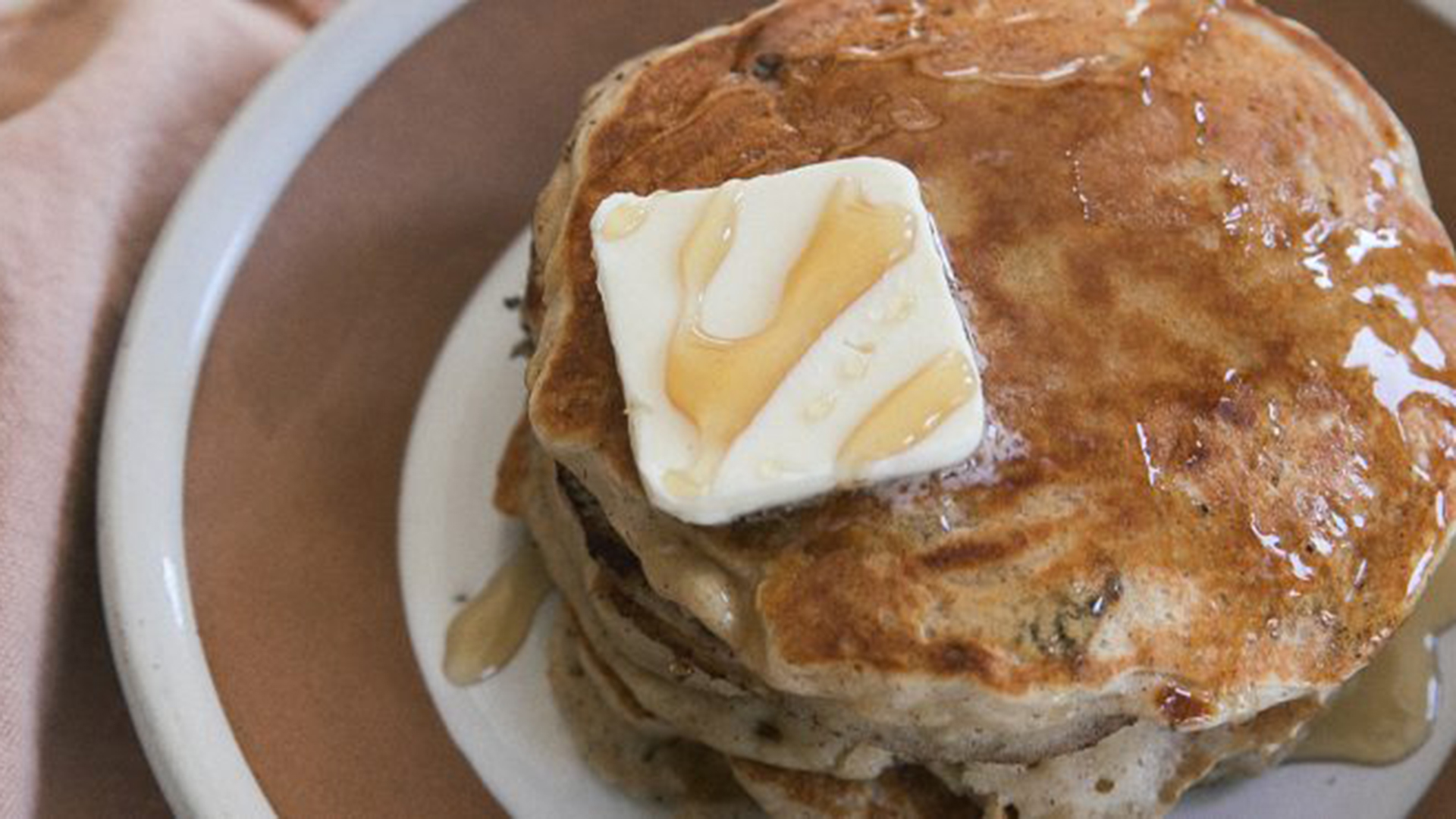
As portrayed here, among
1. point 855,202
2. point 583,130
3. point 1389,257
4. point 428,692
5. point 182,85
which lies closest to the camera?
point 855,202

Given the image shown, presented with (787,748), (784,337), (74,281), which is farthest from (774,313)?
(74,281)

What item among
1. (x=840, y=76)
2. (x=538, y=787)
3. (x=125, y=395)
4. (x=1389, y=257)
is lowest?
(x=538, y=787)

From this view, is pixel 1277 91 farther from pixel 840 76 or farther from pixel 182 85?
pixel 182 85

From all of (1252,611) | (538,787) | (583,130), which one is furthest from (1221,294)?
(538,787)

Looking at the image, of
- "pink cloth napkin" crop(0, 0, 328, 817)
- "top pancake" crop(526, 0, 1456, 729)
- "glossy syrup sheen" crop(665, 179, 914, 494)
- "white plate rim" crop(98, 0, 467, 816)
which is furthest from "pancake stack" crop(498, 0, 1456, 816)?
"pink cloth napkin" crop(0, 0, 328, 817)

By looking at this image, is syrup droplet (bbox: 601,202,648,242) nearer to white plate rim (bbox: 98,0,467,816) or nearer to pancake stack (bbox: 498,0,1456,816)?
pancake stack (bbox: 498,0,1456,816)

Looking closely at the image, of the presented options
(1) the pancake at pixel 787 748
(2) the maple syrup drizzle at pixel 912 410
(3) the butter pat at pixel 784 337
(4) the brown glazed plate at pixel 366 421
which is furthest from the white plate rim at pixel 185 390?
(2) the maple syrup drizzle at pixel 912 410

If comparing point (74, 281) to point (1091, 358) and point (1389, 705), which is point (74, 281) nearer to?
point (1091, 358)
